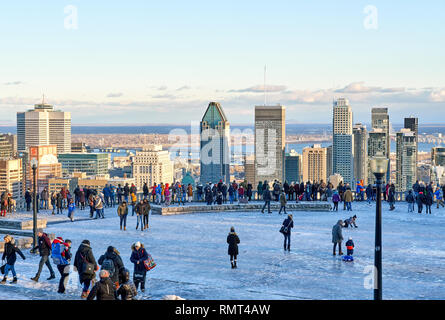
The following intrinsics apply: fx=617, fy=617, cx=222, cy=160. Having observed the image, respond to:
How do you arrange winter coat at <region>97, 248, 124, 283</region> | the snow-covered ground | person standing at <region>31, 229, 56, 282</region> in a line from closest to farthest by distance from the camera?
winter coat at <region>97, 248, 124, 283</region>
the snow-covered ground
person standing at <region>31, 229, 56, 282</region>

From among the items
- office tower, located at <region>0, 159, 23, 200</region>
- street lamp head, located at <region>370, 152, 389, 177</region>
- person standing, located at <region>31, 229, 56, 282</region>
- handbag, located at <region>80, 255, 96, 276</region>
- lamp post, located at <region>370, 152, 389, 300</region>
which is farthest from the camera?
office tower, located at <region>0, 159, 23, 200</region>

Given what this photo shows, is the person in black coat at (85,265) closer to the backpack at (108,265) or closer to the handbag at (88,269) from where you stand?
the handbag at (88,269)

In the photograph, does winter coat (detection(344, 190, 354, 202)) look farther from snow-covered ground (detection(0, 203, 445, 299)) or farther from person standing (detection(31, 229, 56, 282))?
person standing (detection(31, 229, 56, 282))

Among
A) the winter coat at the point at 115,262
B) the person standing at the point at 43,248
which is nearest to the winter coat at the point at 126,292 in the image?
the winter coat at the point at 115,262

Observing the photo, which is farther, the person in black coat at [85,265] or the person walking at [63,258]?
the person walking at [63,258]

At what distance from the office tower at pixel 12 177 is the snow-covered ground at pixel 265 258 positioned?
311ft

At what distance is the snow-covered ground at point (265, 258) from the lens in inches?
576

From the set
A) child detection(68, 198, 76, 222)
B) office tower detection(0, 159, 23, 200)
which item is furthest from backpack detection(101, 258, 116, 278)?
office tower detection(0, 159, 23, 200)

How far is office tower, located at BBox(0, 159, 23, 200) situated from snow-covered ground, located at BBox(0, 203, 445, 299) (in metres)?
94.7

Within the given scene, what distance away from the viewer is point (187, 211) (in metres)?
29.5

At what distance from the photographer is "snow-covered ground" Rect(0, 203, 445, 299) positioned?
14641 mm

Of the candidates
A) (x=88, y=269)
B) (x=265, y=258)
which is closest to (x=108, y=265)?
(x=88, y=269)

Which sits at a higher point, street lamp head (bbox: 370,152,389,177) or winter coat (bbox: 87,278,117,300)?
street lamp head (bbox: 370,152,389,177)
